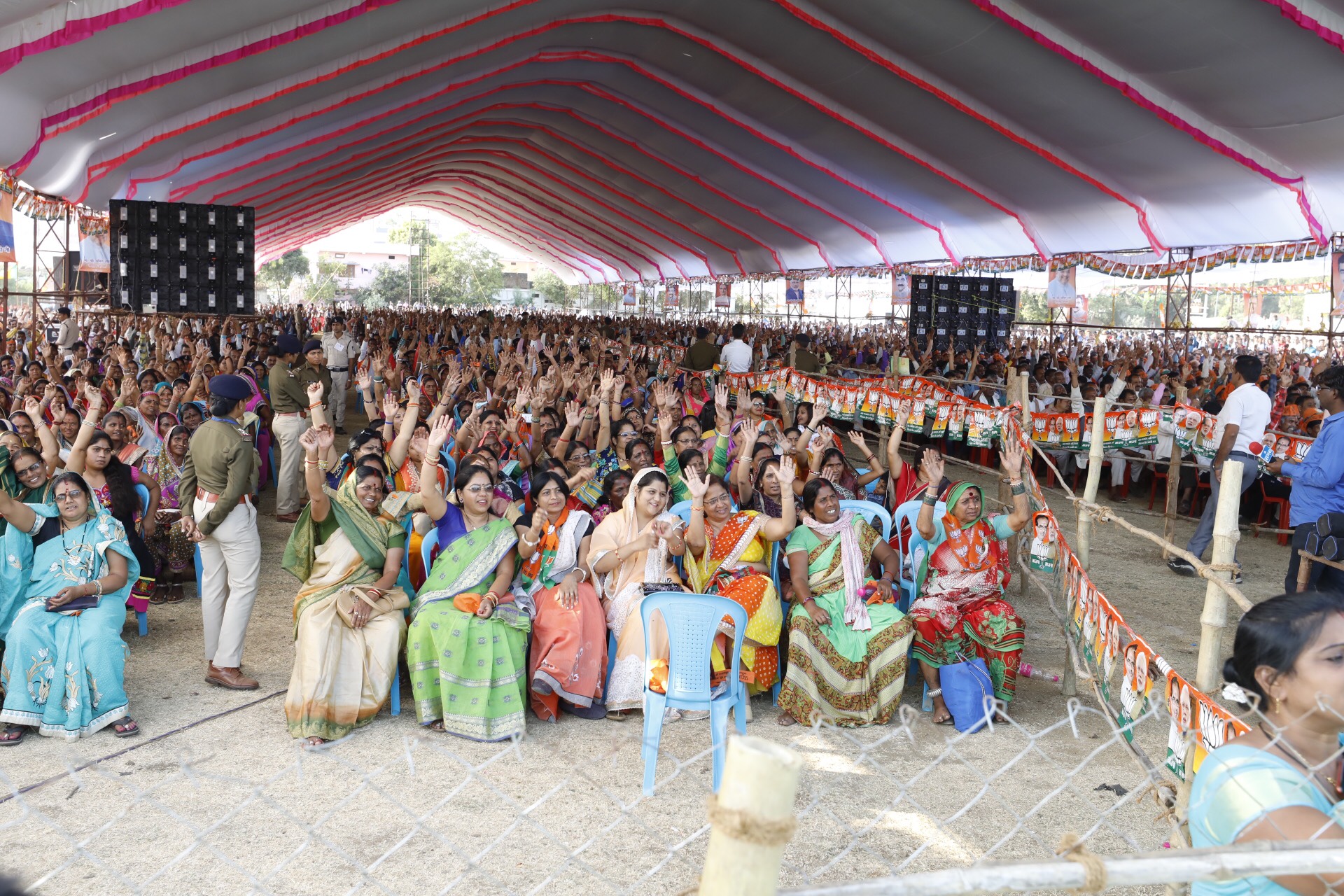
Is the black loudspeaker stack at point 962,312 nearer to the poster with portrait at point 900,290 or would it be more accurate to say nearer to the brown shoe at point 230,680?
the poster with portrait at point 900,290

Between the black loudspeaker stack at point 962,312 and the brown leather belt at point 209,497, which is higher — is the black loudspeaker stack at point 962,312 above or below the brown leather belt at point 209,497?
above

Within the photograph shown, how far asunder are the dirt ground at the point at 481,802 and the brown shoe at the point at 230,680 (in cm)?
5

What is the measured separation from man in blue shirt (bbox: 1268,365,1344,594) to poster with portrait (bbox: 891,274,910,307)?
55.3 feet

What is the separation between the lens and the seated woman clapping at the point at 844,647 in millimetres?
4348

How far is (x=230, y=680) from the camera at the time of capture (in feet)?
14.8

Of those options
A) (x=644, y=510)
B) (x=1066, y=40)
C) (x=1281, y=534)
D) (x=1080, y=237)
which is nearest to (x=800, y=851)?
(x=644, y=510)

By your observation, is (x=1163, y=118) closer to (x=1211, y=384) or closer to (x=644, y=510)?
(x=1211, y=384)

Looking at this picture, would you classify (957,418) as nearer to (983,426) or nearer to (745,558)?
(983,426)

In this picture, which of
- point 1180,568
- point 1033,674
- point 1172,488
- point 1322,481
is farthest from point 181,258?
point 1322,481

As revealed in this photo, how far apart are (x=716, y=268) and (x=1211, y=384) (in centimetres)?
2451

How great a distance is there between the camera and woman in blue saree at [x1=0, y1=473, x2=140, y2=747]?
3.96 m

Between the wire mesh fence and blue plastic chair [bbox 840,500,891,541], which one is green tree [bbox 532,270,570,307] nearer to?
blue plastic chair [bbox 840,500,891,541]

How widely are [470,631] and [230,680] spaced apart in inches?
44.5

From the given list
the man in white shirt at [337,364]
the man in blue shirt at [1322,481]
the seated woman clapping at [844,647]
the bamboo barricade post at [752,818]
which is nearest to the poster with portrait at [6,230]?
the man in white shirt at [337,364]
